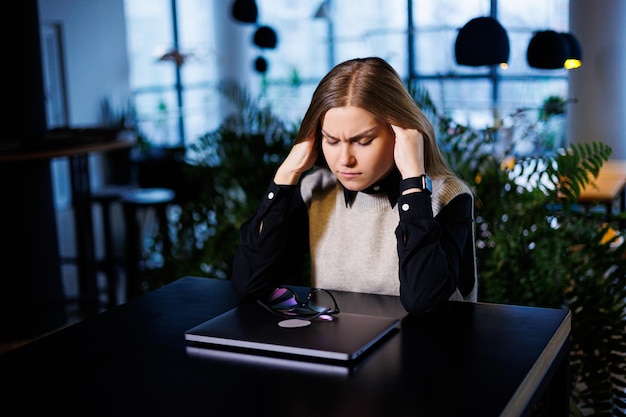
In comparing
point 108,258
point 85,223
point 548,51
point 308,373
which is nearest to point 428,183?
point 308,373

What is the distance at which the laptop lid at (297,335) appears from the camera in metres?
1.42

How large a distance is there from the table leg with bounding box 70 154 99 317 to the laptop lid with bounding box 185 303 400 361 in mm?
2780

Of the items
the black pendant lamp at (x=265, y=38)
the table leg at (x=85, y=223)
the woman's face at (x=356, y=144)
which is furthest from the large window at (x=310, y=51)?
the woman's face at (x=356, y=144)

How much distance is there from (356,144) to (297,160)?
9.2 inches

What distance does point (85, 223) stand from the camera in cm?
433

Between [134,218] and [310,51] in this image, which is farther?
[310,51]

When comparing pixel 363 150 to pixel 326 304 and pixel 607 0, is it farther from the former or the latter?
pixel 607 0

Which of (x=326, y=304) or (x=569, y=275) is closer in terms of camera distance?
(x=326, y=304)

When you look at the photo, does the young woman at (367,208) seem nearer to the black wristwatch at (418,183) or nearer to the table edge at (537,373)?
the black wristwatch at (418,183)

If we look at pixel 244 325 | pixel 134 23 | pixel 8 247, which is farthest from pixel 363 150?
pixel 134 23

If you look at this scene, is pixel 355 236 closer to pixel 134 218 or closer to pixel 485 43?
pixel 485 43

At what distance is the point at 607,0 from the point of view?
640 centimetres

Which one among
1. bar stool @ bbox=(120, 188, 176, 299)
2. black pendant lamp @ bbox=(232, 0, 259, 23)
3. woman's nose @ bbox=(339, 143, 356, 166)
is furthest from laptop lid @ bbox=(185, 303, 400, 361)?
black pendant lamp @ bbox=(232, 0, 259, 23)

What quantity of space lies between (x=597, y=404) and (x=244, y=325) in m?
1.32
